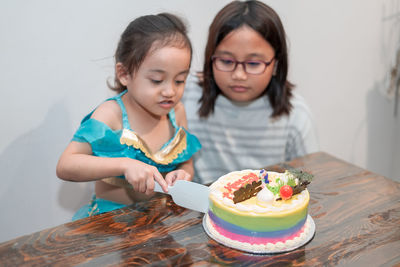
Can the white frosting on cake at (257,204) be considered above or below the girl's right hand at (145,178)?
below

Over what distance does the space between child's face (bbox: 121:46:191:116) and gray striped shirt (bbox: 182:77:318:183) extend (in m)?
0.40

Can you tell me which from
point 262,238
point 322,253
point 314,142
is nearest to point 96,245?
point 262,238

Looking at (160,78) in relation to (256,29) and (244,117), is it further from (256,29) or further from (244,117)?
A: (244,117)

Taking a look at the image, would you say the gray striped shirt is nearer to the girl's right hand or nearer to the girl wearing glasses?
the girl wearing glasses

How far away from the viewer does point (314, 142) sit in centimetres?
159

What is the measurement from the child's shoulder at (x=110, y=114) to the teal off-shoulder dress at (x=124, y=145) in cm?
1

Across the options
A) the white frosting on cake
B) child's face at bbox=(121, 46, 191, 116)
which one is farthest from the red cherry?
child's face at bbox=(121, 46, 191, 116)

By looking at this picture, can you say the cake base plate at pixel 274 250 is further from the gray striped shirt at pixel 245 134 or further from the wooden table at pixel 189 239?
the gray striped shirt at pixel 245 134

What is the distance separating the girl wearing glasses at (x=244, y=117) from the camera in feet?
4.74

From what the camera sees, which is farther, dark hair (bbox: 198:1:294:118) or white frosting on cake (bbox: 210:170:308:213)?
dark hair (bbox: 198:1:294:118)

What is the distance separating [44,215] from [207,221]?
97 centimetres

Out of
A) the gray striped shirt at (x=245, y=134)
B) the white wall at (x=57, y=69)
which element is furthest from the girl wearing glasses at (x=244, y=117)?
the white wall at (x=57, y=69)

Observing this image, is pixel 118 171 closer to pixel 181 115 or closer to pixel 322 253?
pixel 181 115

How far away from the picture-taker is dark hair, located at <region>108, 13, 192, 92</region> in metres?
1.17
